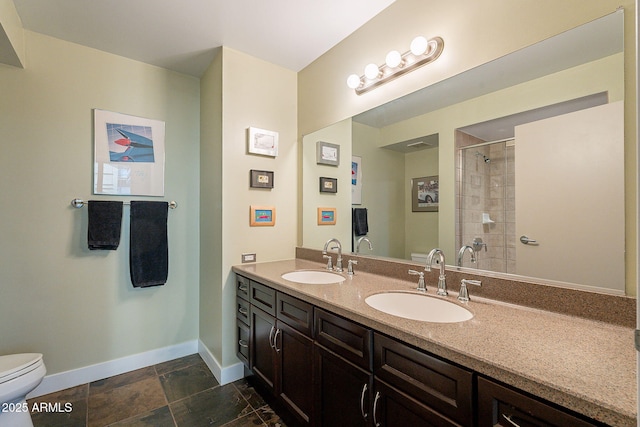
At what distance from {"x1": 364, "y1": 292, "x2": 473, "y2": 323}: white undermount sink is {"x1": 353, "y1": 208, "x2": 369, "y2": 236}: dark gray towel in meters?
0.61

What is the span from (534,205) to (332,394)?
1.18 meters

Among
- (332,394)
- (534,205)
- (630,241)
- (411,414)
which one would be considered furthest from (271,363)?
(630,241)

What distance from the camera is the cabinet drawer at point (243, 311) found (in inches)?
75.3

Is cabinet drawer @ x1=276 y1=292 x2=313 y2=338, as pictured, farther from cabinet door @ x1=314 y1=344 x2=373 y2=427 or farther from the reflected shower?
the reflected shower

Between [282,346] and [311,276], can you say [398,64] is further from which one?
[282,346]

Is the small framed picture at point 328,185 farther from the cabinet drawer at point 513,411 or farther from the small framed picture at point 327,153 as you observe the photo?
the cabinet drawer at point 513,411

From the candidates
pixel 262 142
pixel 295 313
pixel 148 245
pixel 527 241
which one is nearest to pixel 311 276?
pixel 295 313

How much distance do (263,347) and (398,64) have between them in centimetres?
189

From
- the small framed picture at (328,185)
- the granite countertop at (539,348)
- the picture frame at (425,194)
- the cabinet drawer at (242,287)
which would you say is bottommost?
the cabinet drawer at (242,287)

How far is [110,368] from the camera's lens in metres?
2.12

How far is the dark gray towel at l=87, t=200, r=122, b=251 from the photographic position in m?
2.00

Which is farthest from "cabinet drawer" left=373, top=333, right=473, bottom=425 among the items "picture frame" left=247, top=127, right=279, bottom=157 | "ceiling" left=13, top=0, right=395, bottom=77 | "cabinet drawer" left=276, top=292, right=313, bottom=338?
"ceiling" left=13, top=0, right=395, bottom=77

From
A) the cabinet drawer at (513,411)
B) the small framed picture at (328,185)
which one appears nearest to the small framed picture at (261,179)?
the small framed picture at (328,185)

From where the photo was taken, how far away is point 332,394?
121 cm
